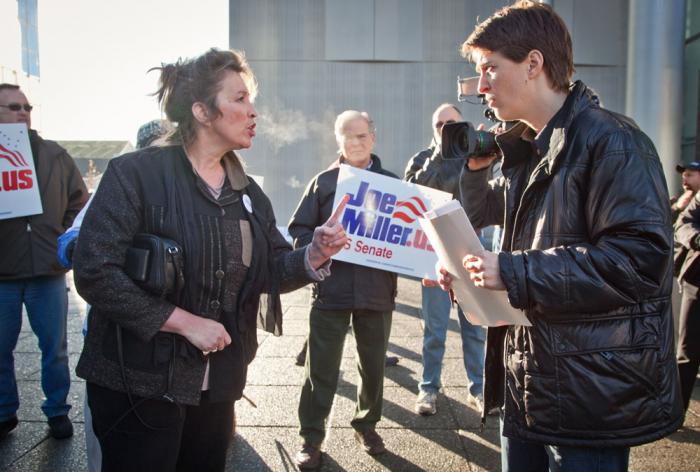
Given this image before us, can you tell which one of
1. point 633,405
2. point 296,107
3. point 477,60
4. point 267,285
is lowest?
point 633,405

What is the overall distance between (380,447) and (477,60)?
2.56 metres

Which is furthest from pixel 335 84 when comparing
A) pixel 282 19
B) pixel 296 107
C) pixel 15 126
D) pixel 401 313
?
pixel 15 126

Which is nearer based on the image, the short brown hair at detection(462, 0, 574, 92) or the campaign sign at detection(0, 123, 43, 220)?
the short brown hair at detection(462, 0, 574, 92)

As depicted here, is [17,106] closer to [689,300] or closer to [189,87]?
[189,87]

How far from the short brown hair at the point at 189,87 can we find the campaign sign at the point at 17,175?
2.16 m

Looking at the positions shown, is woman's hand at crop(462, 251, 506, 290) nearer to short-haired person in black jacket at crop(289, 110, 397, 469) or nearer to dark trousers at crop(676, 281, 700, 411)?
short-haired person in black jacket at crop(289, 110, 397, 469)

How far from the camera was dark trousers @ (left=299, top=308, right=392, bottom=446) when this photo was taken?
3.54 meters

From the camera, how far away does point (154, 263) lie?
186 centimetres

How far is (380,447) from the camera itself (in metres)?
3.61

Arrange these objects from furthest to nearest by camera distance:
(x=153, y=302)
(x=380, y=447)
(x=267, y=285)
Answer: (x=380, y=447) < (x=267, y=285) < (x=153, y=302)

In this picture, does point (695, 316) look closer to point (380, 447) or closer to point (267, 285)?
Answer: point (380, 447)

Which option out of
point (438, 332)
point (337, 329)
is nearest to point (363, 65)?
point (438, 332)

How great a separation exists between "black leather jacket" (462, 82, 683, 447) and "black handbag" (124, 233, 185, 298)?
106 cm

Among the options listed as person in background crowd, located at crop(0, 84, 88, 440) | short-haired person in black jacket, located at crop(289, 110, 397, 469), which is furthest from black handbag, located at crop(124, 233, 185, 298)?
person in background crowd, located at crop(0, 84, 88, 440)
